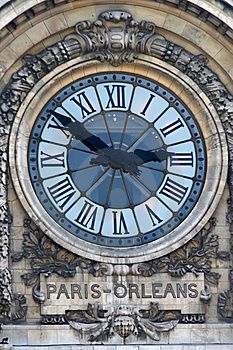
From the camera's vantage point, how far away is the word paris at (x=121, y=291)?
24.8 meters

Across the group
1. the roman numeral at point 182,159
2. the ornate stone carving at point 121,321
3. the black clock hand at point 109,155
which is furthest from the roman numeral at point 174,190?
the ornate stone carving at point 121,321

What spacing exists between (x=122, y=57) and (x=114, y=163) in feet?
4.09

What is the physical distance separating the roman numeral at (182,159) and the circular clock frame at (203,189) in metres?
0.22

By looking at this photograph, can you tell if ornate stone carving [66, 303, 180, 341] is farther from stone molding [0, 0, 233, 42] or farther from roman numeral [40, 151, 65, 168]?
stone molding [0, 0, 233, 42]

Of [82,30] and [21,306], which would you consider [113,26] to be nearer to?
[82,30]

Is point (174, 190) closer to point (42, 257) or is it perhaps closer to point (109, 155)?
point (109, 155)

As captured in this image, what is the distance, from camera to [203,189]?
25.3m

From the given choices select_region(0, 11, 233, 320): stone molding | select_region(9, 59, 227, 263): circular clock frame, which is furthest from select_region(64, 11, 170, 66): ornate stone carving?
select_region(9, 59, 227, 263): circular clock frame

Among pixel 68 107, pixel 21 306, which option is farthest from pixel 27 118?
pixel 21 306

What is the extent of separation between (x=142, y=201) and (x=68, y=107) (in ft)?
4.58

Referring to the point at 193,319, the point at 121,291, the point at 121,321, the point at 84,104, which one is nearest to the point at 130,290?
the point at 121,291

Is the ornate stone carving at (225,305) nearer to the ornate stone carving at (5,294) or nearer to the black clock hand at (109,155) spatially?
the black clock hand at (109,155)

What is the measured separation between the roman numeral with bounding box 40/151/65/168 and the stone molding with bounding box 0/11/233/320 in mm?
598

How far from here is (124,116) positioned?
25.4 metres
